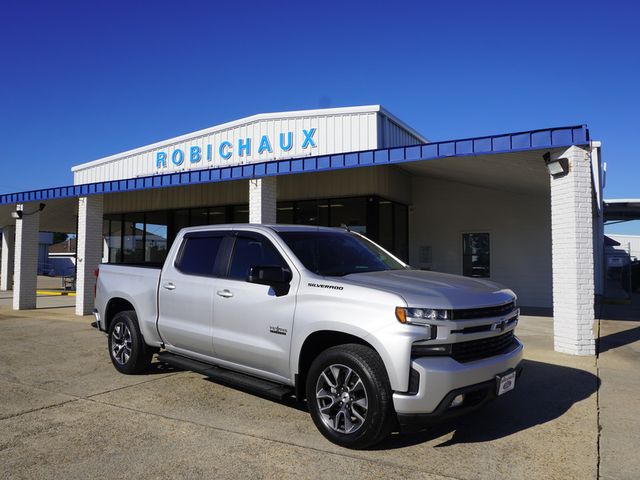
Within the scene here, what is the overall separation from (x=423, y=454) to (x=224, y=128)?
15337mm

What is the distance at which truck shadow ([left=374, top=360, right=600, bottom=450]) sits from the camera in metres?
4.43

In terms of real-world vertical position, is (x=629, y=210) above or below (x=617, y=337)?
above

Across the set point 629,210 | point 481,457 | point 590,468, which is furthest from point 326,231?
point 629,210

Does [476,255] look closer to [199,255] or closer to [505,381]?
[199,255]

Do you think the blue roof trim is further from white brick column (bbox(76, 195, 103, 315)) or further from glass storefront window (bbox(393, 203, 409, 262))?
glass storefront window (bbox(393, 203, 409, 262))

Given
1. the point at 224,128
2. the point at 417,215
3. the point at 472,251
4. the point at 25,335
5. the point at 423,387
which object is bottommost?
the point at 25,335

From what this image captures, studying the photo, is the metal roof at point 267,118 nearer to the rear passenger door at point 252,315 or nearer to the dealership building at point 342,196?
the dealership building at point 342,196

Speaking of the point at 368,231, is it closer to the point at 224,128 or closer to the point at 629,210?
the point at 224,128

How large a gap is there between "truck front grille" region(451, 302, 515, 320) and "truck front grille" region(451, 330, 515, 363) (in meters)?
0.20

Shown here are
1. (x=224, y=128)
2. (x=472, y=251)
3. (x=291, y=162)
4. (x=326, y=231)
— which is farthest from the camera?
(x=224, y=128)

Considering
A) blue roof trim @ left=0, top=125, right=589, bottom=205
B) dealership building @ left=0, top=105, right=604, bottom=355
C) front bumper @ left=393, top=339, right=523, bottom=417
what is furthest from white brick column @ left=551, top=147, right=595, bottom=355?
front bumper @ left=393, top=339, right=523, bottom=417

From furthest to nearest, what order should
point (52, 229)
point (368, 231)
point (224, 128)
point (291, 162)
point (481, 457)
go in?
point (52, 229) → point (224, 128) → point (368, 231) → point (291, 162) → point (481, 457)

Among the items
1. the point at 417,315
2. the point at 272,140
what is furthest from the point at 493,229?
the point at 417,315

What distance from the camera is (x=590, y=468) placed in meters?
3.81
